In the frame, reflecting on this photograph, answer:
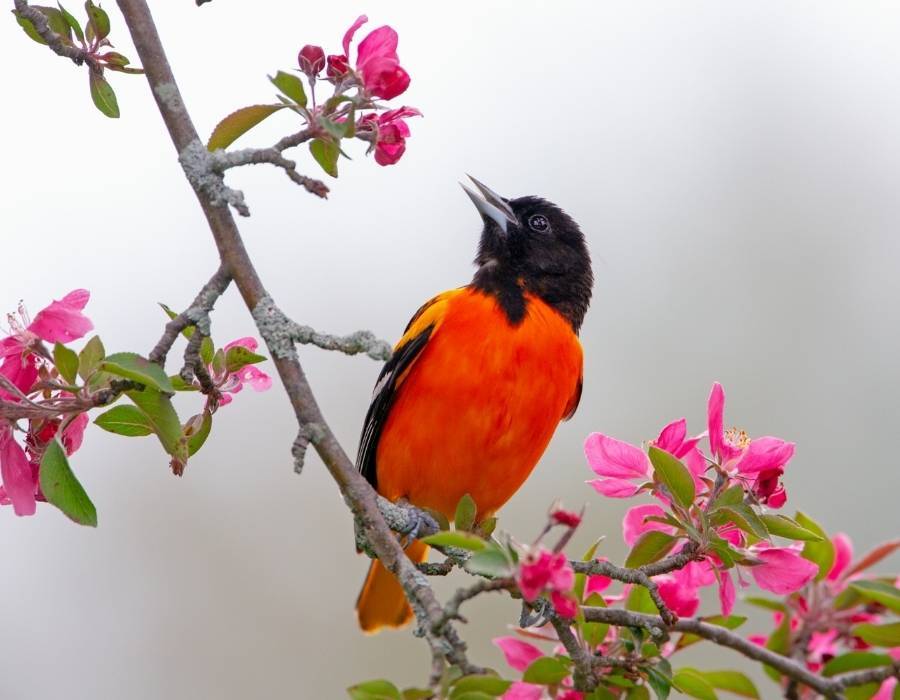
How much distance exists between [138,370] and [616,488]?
1219 millimetres

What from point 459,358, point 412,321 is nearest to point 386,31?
point 459,358

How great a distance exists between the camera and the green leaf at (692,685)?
2.33m

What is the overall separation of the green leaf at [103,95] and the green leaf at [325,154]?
1.90ft

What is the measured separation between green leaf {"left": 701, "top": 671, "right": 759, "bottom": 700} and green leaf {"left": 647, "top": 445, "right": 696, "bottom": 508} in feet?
1.22

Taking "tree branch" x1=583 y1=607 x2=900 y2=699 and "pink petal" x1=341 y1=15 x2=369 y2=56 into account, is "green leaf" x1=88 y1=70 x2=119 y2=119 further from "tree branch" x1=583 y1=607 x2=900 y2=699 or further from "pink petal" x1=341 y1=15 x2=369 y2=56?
"tree branch" x1=583 y1=607 x2=900 y2=699

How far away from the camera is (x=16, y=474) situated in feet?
7.46

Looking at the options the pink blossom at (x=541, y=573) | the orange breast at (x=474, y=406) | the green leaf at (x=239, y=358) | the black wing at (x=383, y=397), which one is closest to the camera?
the pink blossom at (x=541, y=573)

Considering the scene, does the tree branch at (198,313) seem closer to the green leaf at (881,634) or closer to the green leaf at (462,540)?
the green leaf at (462,540)

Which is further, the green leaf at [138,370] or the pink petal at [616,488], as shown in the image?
the pink petal at [616,488]

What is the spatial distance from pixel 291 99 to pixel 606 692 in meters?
1.33

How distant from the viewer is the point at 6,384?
6.95ft

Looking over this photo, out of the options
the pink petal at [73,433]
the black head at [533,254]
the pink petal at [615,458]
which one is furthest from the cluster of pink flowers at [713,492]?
the black head at [533,254]

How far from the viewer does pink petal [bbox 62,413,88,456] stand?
7.63ft

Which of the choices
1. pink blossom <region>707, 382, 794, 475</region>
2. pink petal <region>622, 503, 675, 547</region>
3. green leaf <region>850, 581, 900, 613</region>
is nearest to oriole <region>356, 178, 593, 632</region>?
pink petal <region>622, 503, 675, 547</region>
